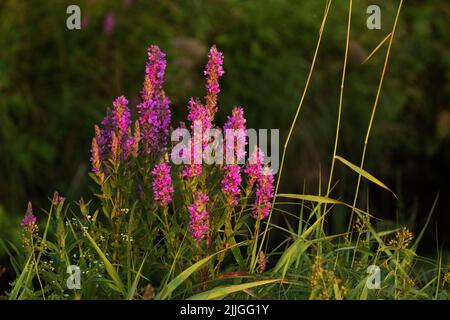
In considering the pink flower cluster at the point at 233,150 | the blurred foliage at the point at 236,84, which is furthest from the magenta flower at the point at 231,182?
the blurred foliage at the point at 236,84

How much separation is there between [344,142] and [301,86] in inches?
26.0

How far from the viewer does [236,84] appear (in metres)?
8.06

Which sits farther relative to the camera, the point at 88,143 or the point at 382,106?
the point at 382,106

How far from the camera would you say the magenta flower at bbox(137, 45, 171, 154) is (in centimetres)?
343

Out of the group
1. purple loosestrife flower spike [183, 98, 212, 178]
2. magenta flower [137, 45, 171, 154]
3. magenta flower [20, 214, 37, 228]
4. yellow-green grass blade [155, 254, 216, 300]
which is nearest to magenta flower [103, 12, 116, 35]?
magenta flower [137, 45, 171, 154]

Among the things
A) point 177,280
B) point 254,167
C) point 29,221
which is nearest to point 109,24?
point 29,221

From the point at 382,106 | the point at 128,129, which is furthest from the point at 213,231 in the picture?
the point at 382,106

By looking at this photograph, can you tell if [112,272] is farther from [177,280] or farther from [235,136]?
[235,136]

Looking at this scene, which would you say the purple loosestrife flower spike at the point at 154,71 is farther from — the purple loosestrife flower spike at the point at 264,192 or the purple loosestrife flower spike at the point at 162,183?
the purple loosestrife flower spike at the point at 264,192

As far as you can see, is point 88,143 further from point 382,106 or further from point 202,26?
point 382,106

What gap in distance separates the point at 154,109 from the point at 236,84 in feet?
15.2

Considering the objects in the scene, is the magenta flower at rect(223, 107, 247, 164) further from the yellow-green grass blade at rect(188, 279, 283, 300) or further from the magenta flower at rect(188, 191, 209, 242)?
the yellow-green grass blade at rect(188, 279, 283, 300)

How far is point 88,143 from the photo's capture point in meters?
7.43

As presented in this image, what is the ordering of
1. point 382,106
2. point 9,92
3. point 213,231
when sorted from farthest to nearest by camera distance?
point 382,106 → point 9,92 → point 213,231
